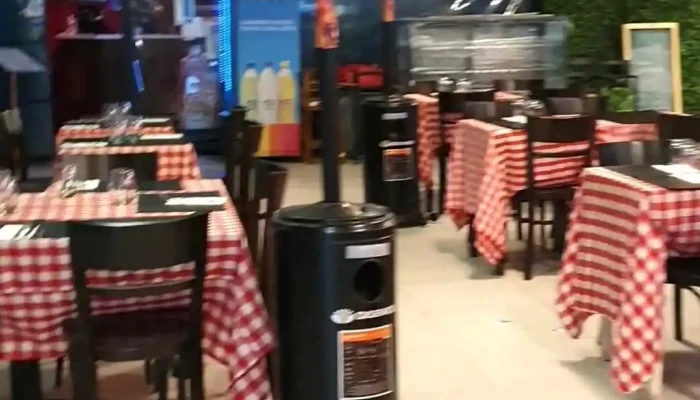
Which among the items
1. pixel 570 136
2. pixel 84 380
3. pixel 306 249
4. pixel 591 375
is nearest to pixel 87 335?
pixel 84 380

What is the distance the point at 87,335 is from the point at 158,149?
8.11ft

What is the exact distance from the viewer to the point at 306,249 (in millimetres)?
3146

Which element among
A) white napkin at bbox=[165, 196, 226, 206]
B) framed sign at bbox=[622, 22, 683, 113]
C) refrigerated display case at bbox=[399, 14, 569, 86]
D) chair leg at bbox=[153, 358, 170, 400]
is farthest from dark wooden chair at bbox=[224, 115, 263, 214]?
framed sign at bbox=[622, 22, 683, 113]

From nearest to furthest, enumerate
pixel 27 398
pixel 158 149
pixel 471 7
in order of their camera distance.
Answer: pixel 27 398 < pixel 158 149 < pixel 471 7

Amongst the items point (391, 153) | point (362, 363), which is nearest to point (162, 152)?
point (391, 153)

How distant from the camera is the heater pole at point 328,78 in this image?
3205 millimetres

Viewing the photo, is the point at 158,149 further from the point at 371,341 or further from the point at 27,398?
the point at 371,341

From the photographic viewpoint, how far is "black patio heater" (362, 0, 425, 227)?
725 centimetres

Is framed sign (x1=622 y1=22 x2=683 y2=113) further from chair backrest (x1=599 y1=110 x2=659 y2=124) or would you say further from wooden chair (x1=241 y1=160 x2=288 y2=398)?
wooden chair (x1=241 y1=160 x2=288 y2=398)

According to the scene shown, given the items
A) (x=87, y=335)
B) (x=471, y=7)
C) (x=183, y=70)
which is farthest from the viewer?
(x=471, y=7)

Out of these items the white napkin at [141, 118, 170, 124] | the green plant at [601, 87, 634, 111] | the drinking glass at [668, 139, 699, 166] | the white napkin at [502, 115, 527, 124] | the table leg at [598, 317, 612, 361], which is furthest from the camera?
the green plant at [601, 87, 634, 111]

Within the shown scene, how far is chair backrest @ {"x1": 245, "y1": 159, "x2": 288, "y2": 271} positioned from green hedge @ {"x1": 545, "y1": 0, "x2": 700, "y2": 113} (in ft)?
22.3

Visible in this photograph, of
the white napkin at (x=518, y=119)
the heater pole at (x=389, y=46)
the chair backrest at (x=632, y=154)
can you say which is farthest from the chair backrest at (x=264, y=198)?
the heater pole at (x=389, y=46)

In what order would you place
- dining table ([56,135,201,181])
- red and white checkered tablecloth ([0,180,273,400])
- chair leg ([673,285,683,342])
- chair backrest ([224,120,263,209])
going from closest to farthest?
red and white checkered tablecloth ([0,180,273,400]) → chair leg ([673,285,683,342]) → chair backrest ([224,120,263,209]) → dining table ([56,135,201,181])
